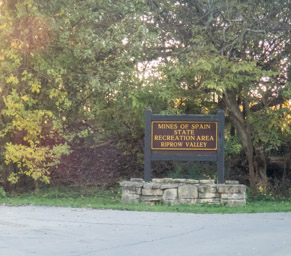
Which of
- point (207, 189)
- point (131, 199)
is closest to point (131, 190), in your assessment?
point (131, 199)

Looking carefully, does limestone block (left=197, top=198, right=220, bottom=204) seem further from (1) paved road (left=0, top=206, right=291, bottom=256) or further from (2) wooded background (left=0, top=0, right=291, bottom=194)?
(2) wooded background (left=0, top=0, right=291, bottom=194)

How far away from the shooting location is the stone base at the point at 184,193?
53.3 feet

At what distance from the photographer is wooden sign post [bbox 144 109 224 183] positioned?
56.0 ft

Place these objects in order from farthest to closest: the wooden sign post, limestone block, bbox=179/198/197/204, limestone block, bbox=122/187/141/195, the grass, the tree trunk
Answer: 1. the tree trunk
2. the wooden sign post
3. limestone block, bbox=122/187/141/195
4. limestone block, bbox=179/198/197/204
5. the grass

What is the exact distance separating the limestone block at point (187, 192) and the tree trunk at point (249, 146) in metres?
4.89

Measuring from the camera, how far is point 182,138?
56.3 feet

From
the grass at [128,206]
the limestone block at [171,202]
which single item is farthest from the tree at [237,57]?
the limestone block at [171,202]

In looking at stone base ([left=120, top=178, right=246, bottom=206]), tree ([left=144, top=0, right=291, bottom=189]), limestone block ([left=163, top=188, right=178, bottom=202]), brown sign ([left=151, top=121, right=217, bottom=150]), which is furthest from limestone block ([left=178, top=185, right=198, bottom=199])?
tree ([left=144, top=0, right=291, bottom=189])

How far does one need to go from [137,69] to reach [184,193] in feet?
16.4

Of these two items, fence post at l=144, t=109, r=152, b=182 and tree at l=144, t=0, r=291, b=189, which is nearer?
fence post at l=144, t=109, r=152, b=182

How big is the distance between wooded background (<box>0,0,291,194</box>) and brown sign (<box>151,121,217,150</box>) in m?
1.47

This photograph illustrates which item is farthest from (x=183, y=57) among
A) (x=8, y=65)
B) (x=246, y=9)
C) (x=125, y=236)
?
(x=125, y=236)

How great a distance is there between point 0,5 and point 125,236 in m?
11.3

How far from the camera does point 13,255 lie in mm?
7965
